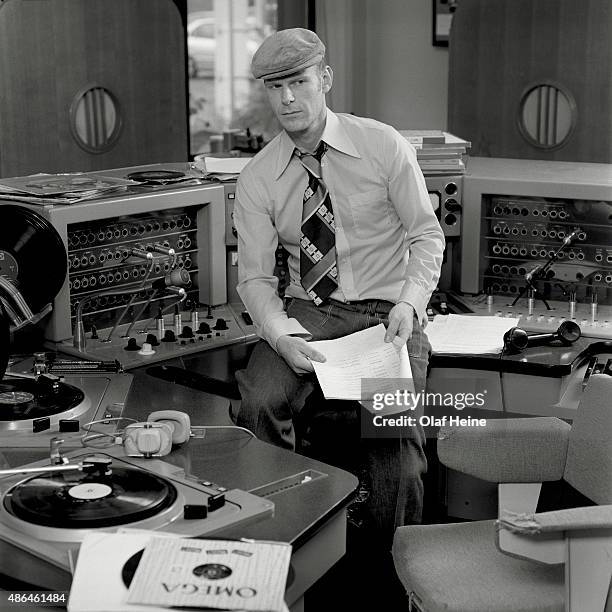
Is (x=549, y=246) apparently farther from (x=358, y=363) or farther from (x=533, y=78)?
(x=533, y=78)

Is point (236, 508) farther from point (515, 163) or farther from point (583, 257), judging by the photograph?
point (515, 163)

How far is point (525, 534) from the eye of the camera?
1.79 metres

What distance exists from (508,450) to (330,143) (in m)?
1.01

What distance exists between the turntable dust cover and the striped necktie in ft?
4.28

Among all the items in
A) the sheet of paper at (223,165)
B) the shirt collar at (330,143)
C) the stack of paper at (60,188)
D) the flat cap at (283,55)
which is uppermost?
the flat cap at (283,55)

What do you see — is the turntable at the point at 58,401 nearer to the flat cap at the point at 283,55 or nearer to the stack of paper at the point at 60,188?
the stack of paper at the point at 60,188

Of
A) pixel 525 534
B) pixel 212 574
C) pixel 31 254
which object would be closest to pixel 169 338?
pixel 31 254

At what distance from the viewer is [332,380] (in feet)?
7.82

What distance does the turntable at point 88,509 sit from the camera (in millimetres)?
1601

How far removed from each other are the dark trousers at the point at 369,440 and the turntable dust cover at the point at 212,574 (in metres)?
0.99

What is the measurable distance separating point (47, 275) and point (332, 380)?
2.77 feet

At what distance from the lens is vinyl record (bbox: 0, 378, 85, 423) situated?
2.23 meters

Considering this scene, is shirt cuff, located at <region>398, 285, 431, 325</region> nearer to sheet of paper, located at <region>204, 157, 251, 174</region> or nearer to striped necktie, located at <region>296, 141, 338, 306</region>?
striped necktie, located at <region>296, 141, 338, 306</region>

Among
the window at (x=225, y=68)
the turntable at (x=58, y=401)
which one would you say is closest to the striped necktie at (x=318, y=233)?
the turntable at (x=58, y=401)
